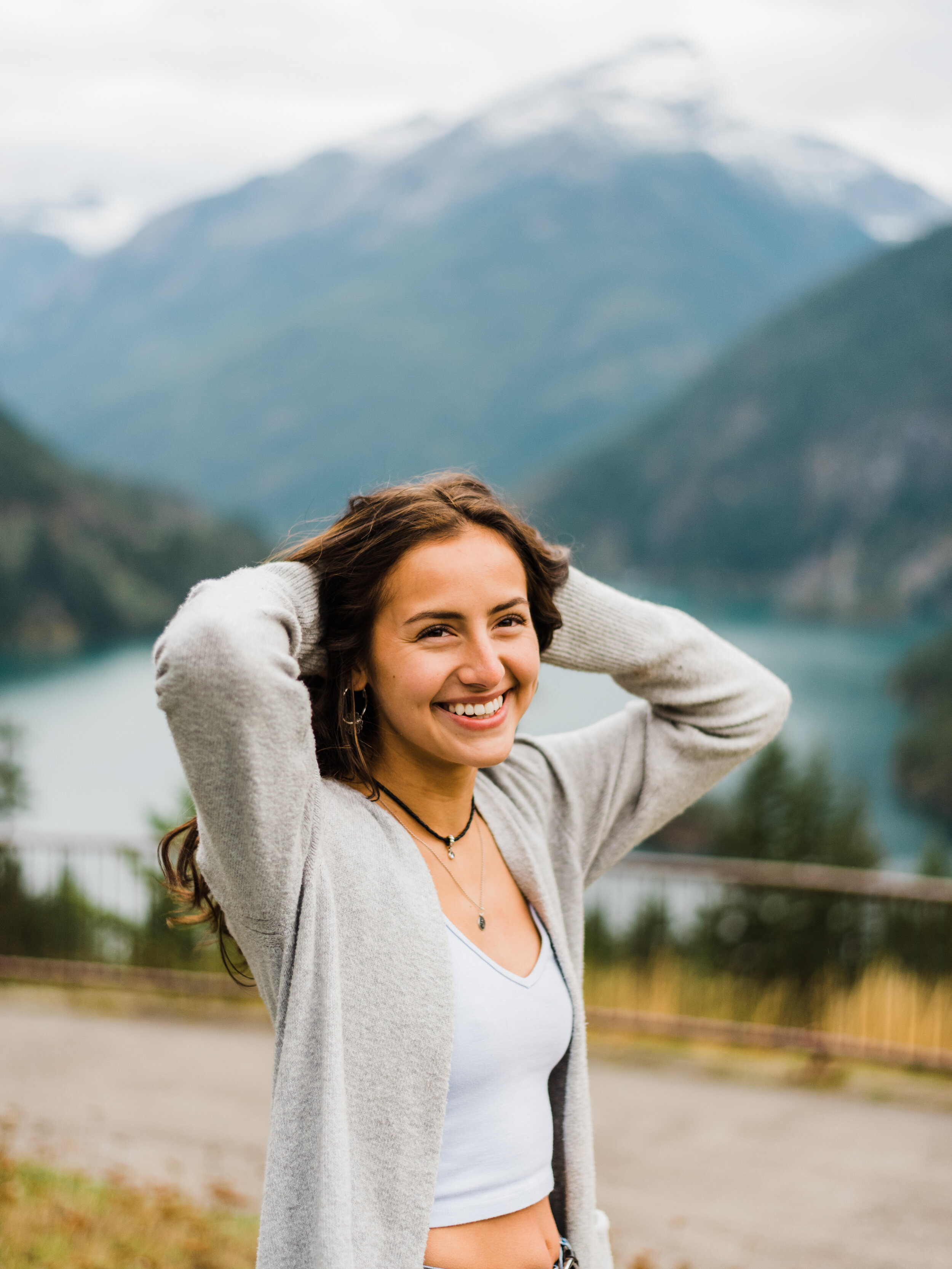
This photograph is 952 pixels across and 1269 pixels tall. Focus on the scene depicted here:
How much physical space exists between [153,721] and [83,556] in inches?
393

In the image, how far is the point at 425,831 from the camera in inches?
51.9

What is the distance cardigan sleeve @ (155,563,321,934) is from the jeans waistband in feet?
1.76

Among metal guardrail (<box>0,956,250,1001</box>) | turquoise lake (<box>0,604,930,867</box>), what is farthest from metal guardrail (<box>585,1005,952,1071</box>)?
turquoise lake (<box>0,604,930,867</box>)

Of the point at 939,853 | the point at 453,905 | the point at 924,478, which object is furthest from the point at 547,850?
the point at 924,478

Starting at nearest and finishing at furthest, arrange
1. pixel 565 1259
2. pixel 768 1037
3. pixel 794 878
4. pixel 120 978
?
Answer: pixel 565 1259 < pixel 768 1037 < pixel 794 878 < pixel 120 978

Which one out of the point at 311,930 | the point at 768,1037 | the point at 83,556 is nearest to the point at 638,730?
the point at 311,930

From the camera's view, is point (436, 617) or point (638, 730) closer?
point (436, 617)

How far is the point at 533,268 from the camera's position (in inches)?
4387

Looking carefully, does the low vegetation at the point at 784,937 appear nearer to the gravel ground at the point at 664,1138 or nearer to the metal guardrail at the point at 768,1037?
the metal guardrail at the point at 768,1037

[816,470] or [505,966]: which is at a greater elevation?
[816,470]

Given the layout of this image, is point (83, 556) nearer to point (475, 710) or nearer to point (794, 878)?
point (794, 878)

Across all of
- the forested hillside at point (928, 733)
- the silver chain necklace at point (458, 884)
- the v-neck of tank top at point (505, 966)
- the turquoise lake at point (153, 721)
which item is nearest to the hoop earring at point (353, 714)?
the silver chain necklace at point (458, 884)

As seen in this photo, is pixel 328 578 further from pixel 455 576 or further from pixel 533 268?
pixel 533 268

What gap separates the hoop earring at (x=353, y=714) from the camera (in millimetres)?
1294
